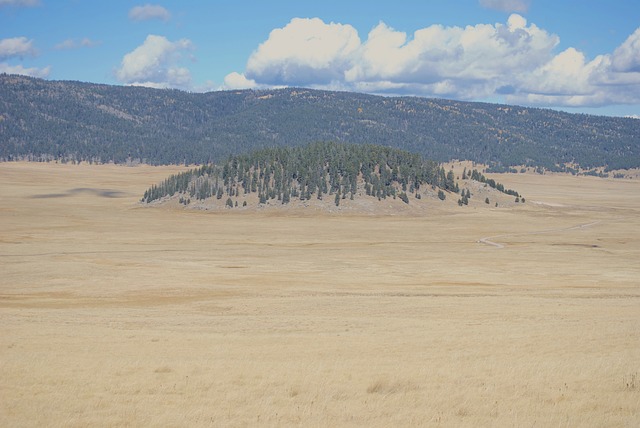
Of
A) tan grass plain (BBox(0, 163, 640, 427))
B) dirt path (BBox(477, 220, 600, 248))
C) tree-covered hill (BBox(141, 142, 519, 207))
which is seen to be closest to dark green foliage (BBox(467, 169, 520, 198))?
tree-covered hill (BBox(141, 142, 519, 207))

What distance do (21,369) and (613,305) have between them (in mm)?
27607

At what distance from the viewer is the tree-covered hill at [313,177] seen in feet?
404

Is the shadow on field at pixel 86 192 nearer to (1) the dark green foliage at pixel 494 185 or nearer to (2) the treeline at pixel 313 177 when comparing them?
(2) the treeline at pixel 313 177

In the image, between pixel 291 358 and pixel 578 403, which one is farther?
pixel 291 358

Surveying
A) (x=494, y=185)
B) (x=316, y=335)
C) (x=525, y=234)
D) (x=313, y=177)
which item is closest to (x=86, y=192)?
(x=313, y=177)

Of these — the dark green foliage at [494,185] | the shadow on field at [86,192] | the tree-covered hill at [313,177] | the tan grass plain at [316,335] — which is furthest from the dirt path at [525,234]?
the shadow on field at [86,192]

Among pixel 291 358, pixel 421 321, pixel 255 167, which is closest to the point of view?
pixel 291 358

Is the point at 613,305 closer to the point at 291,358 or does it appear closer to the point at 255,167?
the point at 291,358

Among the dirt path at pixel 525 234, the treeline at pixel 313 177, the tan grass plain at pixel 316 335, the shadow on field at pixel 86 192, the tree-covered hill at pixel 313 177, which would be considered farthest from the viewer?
the shadow on field at pixel 86 192

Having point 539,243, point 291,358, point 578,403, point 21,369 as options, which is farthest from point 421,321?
point 539,243

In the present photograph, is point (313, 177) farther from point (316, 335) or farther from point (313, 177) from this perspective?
point (316, 335)

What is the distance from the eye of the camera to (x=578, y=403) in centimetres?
1741

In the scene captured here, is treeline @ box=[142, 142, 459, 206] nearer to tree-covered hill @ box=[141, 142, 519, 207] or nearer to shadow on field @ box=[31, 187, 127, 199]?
tree-covered hill @ box=[141, 142, 519, 207]

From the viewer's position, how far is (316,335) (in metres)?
27.1
